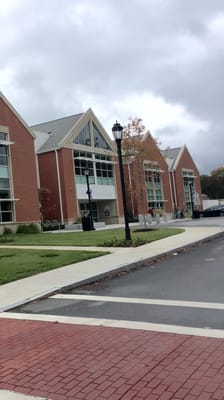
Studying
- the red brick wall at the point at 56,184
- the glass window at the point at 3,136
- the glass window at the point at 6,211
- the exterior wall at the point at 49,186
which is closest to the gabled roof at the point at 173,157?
the red brick wall at the point at 56,184

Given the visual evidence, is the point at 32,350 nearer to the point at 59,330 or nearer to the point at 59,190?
the point at 59,330

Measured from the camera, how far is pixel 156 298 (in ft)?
28.1

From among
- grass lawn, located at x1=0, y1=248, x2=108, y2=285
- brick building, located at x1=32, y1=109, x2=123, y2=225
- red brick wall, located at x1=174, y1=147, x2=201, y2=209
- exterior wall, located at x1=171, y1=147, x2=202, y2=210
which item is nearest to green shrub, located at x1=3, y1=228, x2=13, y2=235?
brick building, located at x1=32, y1=109, x2=123, y2=225

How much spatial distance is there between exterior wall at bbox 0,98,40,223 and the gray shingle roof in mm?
5913

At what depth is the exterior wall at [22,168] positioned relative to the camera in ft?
126

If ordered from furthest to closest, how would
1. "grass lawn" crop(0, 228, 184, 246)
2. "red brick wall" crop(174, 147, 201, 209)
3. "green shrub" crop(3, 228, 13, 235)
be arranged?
1. "red brick wall" crop(174, 147, 201, 209)
2. "green shrub" crop(3, 228, 13, 235)
3. "grass lawn" crop(0, 228, 184, 246)

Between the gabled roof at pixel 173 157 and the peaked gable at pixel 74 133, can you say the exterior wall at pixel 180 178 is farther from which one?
the peaked gable at pixel 74 133

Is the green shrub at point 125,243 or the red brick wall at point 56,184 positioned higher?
the red brick wall at point 56,184

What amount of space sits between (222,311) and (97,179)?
145 ft

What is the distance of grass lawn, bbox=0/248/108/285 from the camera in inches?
491

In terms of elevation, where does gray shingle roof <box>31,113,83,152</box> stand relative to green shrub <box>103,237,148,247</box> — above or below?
above

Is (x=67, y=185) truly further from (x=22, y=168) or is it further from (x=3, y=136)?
(x=3, y=136)

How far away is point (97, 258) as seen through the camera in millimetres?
14859

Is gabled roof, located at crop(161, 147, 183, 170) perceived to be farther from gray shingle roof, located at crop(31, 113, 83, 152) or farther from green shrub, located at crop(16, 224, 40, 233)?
green shrub, located at crop(16, 224, 40, 233)
